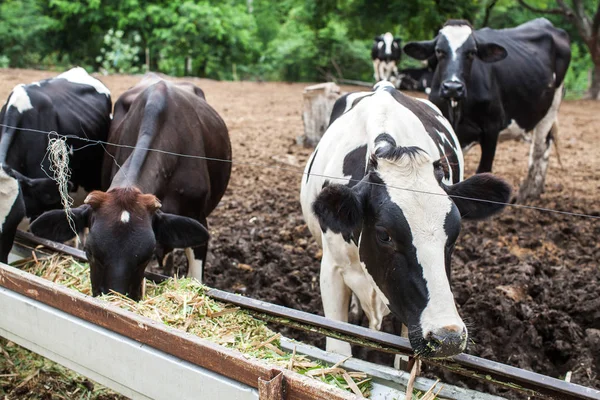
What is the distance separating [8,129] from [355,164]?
284cm

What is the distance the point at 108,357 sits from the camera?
9.37 ft

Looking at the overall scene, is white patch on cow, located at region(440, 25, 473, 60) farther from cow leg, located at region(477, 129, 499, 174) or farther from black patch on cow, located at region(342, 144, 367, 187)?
black patch on cow, located at region(342, 144, 367, 187)

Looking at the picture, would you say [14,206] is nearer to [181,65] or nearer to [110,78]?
[110,78]

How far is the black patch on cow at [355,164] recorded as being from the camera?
3359mm

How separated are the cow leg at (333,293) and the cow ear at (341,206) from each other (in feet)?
2.15

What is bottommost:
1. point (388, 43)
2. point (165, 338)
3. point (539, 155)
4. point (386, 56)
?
point (165, 338)

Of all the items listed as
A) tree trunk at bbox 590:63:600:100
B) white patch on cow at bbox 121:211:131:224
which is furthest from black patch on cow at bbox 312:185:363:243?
tree trunk at bbox 590:63:600:100

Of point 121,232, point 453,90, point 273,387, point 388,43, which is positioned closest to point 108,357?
point 121,232

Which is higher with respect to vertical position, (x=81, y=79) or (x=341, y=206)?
(x=81, y=79)

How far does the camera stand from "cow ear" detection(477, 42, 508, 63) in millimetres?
6926

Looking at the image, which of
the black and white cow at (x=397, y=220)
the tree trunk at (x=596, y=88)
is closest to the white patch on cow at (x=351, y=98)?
the black and white cow at (x=397, y=220)

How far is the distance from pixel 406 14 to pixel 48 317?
1329 cm

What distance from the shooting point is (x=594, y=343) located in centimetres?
416

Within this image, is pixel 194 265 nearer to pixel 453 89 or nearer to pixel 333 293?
pixel 333 293
